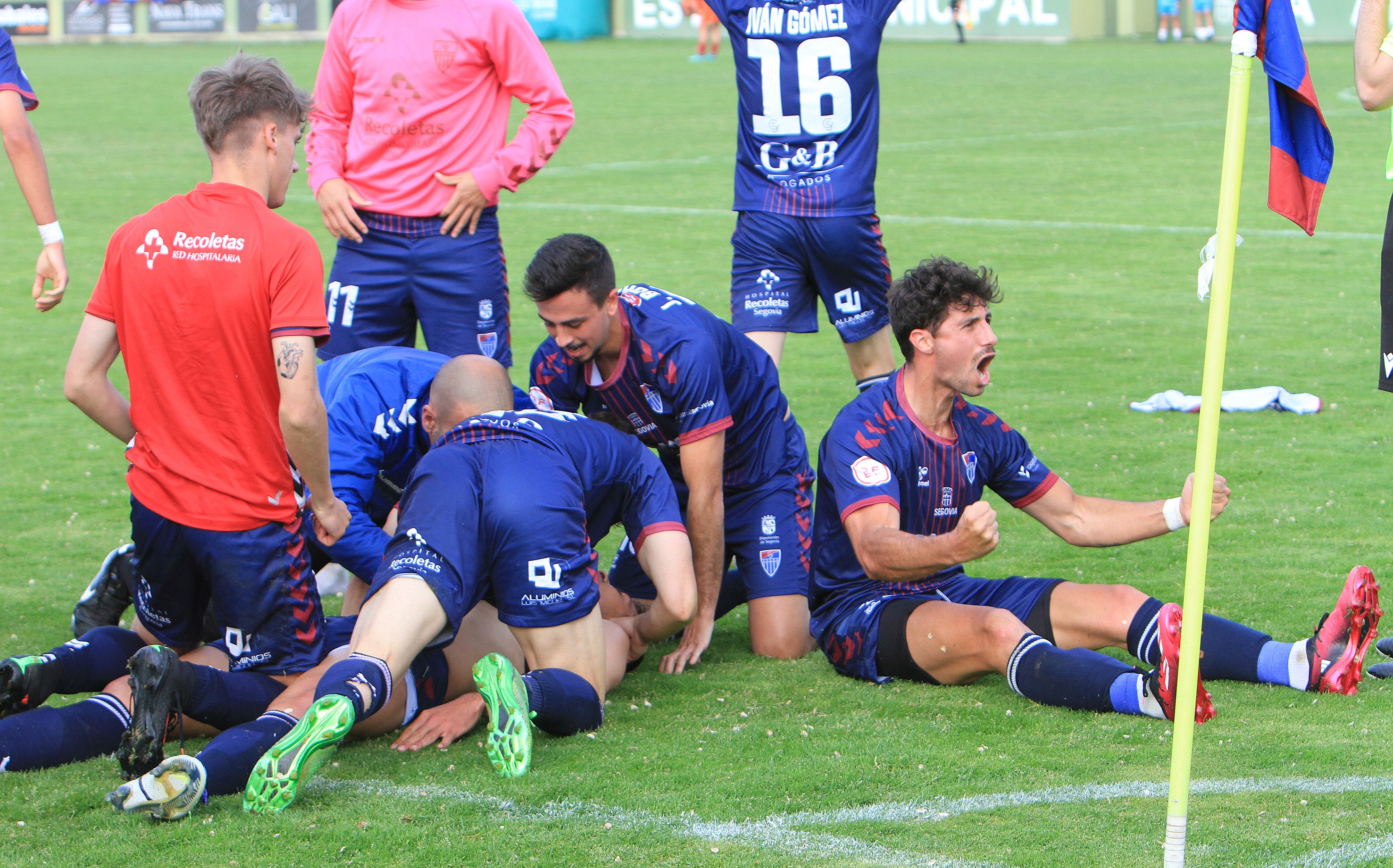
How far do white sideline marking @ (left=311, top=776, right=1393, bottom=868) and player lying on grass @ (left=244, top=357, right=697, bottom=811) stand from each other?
0.75ft

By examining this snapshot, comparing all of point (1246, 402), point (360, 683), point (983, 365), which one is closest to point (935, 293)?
point (983, 365)

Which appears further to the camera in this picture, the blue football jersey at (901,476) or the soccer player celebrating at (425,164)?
the soccer player celebrating at (425,164)

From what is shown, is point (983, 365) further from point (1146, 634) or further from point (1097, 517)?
point (1146, 634)

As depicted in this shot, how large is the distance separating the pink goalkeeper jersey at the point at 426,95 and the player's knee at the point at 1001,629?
286 cm

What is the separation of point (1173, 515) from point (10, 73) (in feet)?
13.5

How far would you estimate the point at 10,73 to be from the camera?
17.1ft

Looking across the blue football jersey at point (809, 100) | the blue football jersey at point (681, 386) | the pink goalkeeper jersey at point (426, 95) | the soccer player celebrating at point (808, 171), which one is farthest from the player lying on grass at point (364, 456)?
the blue football jersey at point (809, 100)

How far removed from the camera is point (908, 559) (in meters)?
4.39

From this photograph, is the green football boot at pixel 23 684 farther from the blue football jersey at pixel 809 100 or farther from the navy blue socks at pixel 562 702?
the blue football jersey at pixel 809 100

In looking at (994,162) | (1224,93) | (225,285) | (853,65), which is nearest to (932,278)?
(225,285)

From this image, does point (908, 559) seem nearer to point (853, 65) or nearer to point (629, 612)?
point (629, 612)

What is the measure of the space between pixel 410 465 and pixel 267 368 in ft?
4.12

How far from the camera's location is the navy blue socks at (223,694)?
3979 mm

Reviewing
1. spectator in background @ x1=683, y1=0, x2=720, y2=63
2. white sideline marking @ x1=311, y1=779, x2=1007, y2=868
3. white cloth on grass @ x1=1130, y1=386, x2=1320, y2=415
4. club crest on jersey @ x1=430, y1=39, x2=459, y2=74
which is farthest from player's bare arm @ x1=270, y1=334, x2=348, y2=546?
spectator in background @ x1=683, y1=0, x2=720, y2=63
